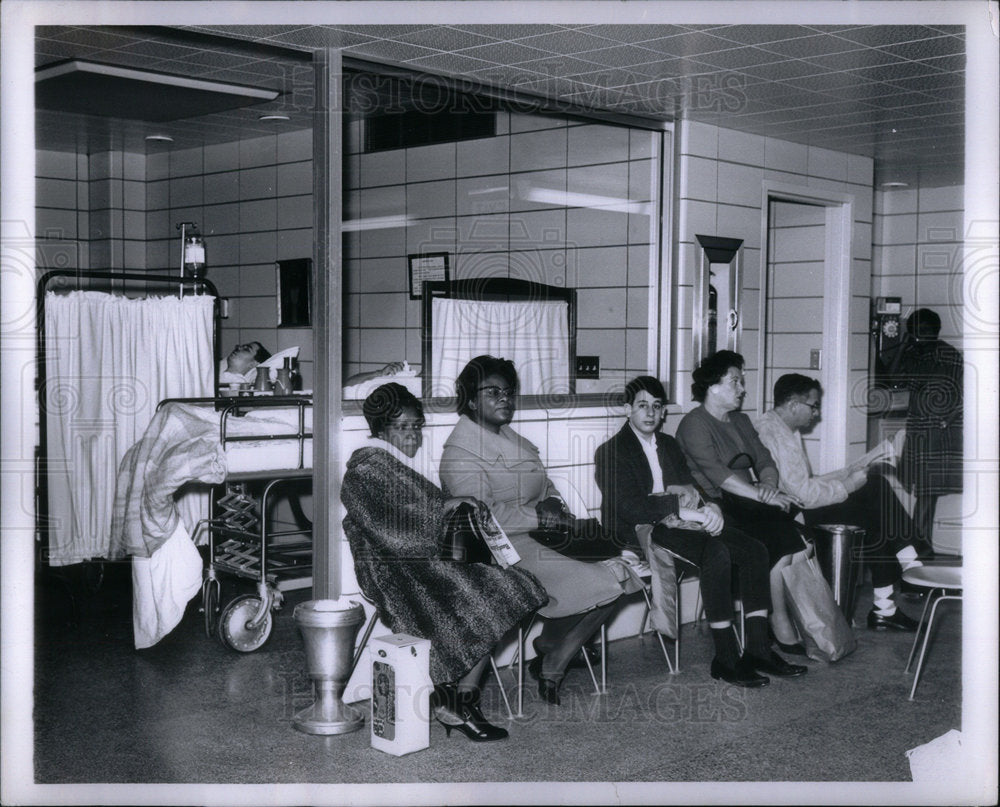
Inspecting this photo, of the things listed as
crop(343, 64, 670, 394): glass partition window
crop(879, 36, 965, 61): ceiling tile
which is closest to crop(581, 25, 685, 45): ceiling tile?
crop(879, 36, 965, 61): ceiling tile

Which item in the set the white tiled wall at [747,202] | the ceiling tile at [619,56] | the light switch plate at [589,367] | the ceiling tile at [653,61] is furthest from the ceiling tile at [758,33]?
the light switch plate at [589,367]

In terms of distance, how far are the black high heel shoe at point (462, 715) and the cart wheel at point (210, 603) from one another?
1435mm

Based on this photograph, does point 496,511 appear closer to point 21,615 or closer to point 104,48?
point 21,615

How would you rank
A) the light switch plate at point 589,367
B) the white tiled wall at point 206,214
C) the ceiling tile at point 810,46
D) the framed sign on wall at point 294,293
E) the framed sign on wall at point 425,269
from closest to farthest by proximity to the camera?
1. the ceiling tile at point 810,46
2. the light switch plate at point 589,367
3. the framed sign on wall at point 425,269
4. the framed sign on wall at point 294,293
5. the white tiled wall at point 206,214

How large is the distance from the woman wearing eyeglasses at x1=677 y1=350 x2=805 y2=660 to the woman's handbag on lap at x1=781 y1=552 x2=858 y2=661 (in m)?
0.04

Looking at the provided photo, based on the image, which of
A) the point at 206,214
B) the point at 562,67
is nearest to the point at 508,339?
the point at 562,67

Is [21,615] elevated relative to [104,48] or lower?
lower

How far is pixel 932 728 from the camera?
3.74 m

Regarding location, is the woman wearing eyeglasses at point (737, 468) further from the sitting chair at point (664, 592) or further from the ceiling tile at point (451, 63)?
the ceiling tile at point (451, 63)

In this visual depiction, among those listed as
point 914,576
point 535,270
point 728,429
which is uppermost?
point 535,270

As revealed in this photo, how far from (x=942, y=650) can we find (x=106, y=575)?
392 centimetres

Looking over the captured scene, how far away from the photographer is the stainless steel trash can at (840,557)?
4820 millimetres

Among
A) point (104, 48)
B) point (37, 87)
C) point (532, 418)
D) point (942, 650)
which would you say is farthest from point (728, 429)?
point (37, 87)

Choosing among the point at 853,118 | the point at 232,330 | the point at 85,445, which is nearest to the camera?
the point at 853,118
